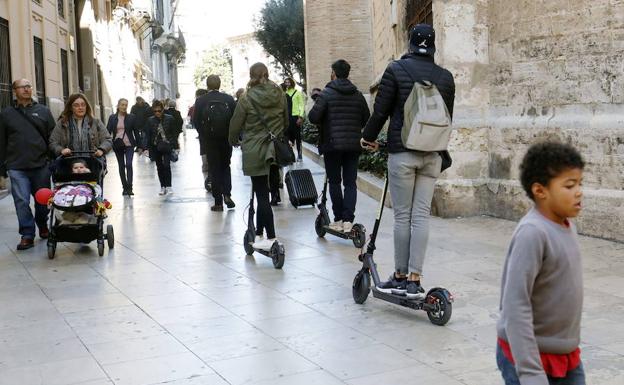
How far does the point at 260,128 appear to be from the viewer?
7.77m

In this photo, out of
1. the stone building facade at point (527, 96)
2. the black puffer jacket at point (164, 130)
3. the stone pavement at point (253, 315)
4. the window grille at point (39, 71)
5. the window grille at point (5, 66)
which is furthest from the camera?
the window grille at point (39, 71)

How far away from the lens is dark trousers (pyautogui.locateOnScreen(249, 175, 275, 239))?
7777 mm

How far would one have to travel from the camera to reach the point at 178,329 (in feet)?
18.5

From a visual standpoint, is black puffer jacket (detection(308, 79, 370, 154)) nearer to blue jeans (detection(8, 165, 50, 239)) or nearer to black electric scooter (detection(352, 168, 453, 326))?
black electric scooter (detection(352, 168, 453, 326))

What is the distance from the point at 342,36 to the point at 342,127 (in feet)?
65.7

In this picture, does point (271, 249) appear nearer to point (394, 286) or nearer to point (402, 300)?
point (394, 286)

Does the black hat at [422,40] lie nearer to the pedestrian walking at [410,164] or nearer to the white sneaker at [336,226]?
the pedestrian walking at [410,164]

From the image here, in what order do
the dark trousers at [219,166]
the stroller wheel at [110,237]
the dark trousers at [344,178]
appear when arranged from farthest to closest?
the dark trousers at [219,166] < the stroller wheel at [110,237] < the dark trousers at [344,178]

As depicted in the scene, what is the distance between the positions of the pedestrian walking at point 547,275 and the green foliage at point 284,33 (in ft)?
128

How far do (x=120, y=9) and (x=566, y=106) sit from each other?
29.1 meters

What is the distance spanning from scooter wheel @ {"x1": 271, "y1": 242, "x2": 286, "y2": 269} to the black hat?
2.49 m

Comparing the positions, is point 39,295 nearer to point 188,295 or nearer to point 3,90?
point 188,295

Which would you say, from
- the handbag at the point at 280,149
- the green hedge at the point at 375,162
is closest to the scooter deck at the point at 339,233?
the handbag at the point at 280,149

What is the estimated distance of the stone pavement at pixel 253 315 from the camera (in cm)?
471
